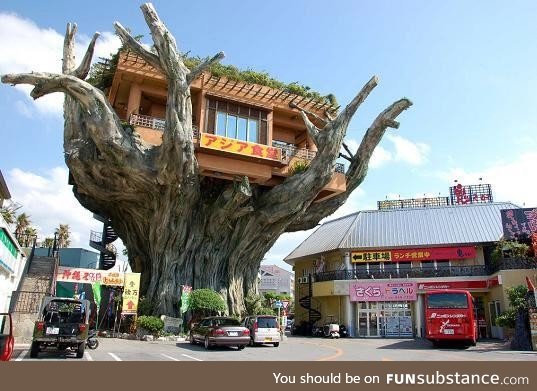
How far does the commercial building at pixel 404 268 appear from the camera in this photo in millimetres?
32344

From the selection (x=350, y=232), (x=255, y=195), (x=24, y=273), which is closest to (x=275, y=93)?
(x=255, y=195)

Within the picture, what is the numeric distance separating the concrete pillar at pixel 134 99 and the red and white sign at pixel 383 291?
2007cm

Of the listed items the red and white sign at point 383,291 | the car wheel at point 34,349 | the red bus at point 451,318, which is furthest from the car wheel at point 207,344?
the red and white sign at point 383,291

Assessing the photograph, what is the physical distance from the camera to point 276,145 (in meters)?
28.6

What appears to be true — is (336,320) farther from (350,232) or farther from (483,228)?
(483,228)

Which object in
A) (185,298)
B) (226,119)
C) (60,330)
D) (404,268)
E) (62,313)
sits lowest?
(60,330)

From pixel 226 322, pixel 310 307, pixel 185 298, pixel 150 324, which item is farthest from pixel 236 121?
pixel 310 307

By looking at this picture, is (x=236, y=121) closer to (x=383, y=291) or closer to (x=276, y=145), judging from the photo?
(x=276, y=145)

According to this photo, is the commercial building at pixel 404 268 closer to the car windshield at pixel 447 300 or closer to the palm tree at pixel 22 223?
the car windshield at pixel 447 300

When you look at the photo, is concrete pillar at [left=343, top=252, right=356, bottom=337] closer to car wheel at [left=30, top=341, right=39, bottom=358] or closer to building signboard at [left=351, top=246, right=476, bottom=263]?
building signboard at [left=351, top=246, right=476, bottom=263]

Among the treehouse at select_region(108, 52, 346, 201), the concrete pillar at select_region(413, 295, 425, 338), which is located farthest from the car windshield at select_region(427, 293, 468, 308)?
the concrete pillar at select_region(413, 295, 425, 338)

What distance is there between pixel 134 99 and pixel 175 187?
6.21 meters

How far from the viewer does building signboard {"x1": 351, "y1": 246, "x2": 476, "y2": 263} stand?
109ft

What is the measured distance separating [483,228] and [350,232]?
1013 centimetres
